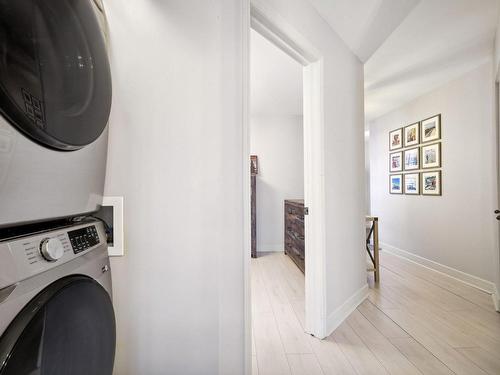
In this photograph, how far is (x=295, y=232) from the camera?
3855 millimetres

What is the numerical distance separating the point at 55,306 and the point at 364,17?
2.43 metres

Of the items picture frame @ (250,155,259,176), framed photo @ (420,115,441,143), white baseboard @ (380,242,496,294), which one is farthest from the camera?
picture frame @ (250,155,259,176)

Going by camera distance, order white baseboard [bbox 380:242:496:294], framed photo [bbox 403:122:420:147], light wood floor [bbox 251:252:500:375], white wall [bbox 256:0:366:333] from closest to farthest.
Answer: light wood floor [bbox 251:252:500:375]
white wall [bbox 256:0:366:333]
white baseboard [bbox 380:242:496:294]
framed photo [bbox 403:122:420:147]

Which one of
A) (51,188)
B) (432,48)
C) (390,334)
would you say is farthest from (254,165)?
(51,188)

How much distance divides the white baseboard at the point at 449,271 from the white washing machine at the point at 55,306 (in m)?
3.32

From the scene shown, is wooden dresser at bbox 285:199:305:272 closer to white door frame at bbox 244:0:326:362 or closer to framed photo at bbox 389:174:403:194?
white door frame at bbox 244:0:326:362

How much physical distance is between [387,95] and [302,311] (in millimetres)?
3081

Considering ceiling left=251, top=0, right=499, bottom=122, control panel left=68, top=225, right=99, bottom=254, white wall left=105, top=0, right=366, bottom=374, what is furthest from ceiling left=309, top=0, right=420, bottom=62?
control panel left=68, top=225, right=99, bottom=254

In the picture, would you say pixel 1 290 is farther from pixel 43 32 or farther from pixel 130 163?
pixel 130 163

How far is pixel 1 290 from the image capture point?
47cm

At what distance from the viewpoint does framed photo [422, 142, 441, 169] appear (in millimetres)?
3421

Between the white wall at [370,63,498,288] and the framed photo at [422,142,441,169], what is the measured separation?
0.08m

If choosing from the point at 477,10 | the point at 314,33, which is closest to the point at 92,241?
the point at 314,33

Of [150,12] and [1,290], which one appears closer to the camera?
[1,290]
